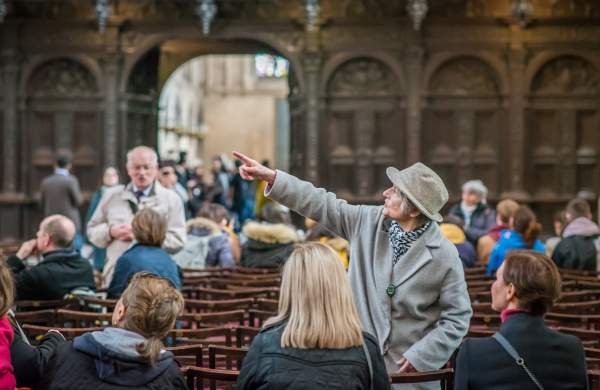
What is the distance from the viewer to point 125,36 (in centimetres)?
1842

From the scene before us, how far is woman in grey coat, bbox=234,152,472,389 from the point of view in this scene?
495 centimetres

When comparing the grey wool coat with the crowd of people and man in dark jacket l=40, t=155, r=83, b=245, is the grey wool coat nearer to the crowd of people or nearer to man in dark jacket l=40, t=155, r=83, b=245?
the crowd of people

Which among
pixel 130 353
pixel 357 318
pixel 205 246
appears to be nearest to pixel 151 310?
pixel 130 353

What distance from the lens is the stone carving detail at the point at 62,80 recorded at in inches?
725

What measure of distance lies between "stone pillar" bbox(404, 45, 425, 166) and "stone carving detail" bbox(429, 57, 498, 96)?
333 millimetres

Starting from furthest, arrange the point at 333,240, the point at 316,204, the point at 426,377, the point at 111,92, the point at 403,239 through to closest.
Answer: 1. the point at 111,92
2. the point at 333,240
3. the point at 316,204
4. the point at 403,239
5. the point at 426,377

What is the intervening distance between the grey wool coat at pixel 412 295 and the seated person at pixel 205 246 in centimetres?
609

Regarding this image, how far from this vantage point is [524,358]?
4336 millimetres

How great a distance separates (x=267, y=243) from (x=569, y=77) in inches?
346

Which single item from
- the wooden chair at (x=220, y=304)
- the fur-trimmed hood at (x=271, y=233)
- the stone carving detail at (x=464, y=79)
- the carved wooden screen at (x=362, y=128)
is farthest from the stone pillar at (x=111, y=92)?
the wooden chair at (x=220, y=304)

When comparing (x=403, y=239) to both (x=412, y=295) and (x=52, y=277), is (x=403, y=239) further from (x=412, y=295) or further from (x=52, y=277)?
(x=52, y=277)

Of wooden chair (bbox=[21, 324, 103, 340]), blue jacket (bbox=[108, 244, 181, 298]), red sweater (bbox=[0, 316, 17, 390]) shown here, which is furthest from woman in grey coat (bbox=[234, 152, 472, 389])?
blue jacket (bbox=[108, 244, 181, 298])

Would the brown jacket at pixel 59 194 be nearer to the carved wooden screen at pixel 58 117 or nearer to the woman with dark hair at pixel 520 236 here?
the carved wooden screen at pixel 58 117

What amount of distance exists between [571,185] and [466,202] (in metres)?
5.08
